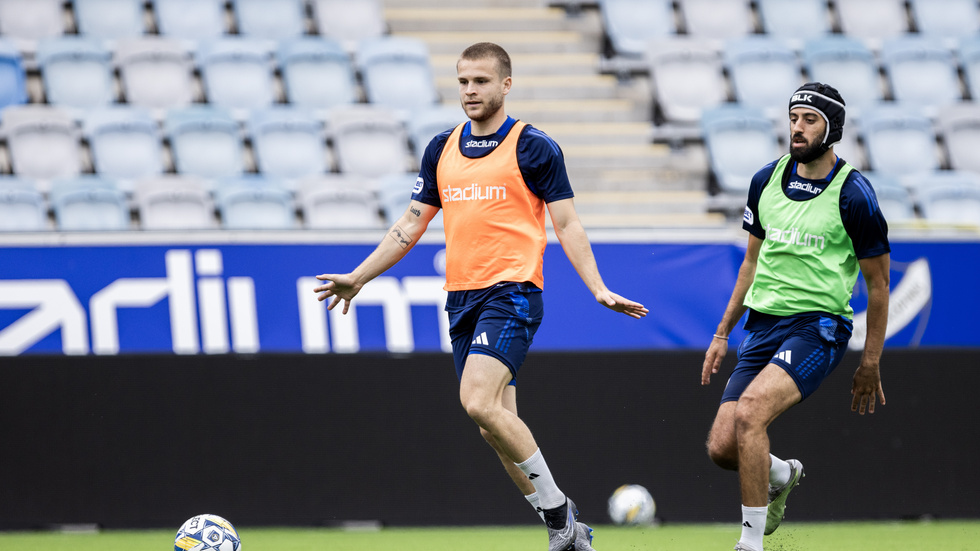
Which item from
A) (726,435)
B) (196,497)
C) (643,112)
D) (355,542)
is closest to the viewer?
(726,435)

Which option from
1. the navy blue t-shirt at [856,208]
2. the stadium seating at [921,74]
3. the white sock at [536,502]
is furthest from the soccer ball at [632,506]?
the stadium seating at [921,74]

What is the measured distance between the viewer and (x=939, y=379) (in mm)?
8258

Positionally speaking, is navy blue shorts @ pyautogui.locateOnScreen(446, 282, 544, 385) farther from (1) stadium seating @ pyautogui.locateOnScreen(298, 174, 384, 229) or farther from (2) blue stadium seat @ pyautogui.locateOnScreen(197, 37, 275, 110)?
(2) blue stadium seat @ pyautogui.locateOnScreen(197, 37, 275, 110)

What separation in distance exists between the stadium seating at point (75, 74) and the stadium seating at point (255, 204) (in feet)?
6.70

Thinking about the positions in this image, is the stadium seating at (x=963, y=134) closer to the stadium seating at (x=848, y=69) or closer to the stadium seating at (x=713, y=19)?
the stadium seating at (x=848, y=69)

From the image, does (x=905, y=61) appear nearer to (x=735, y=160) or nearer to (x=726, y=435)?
(x=735, y=160)

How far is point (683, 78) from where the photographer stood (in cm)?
1291

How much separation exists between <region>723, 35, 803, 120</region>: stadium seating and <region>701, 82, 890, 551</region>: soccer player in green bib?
7.74 m

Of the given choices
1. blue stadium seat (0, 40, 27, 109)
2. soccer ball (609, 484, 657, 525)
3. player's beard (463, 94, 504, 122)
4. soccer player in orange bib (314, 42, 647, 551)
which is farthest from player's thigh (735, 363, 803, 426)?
blue stadium seat (0, 40, 27, 109)

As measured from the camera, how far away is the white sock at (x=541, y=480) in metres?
5.32

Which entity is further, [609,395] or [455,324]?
[609,395]

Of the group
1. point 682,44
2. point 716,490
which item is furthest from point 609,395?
point 682,44

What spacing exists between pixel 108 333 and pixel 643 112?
6.77 meters

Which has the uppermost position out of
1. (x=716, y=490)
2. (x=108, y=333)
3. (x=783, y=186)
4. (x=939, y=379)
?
(x=783, y=186)
